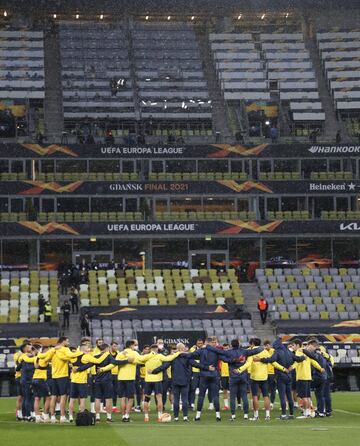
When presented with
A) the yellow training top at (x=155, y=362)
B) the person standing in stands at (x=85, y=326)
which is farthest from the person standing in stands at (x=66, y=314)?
the yellow training top at (x=155, y=362)

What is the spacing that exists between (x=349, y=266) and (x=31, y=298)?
18.0 m

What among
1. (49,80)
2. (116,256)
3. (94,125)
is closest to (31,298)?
(116,256)

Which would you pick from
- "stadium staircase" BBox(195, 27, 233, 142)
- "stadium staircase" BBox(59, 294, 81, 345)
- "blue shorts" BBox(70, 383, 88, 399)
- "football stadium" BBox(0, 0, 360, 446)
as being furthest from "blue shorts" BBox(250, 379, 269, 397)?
"stadium staircase" BBox(195, 27, 233, 142)

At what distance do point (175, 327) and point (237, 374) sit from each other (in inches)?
1053

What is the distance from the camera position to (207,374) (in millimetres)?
29297

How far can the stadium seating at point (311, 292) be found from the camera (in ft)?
192

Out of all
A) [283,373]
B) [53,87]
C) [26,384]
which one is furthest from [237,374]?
[53,87]

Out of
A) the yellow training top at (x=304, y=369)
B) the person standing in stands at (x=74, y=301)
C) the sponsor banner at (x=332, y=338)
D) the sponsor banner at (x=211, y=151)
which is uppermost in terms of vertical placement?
the sponsor banner at (x=211, y=151)

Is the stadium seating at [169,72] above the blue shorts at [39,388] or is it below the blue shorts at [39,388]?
above

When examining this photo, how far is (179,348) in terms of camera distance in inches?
1144

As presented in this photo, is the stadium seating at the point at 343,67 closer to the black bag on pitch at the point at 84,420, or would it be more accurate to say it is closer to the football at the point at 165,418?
the football at the point at 165,418

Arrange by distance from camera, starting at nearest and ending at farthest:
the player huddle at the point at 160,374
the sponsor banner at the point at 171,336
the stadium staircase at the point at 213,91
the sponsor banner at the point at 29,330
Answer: the player huddle at the point at 160,374 → the sponsor banner at the point at 171,336 → the sponsor banner at the point at 29,330 → the stadium staircase at the point at 213,91

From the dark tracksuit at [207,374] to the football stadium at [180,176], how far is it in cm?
625

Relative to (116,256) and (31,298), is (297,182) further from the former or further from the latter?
(31,298)
